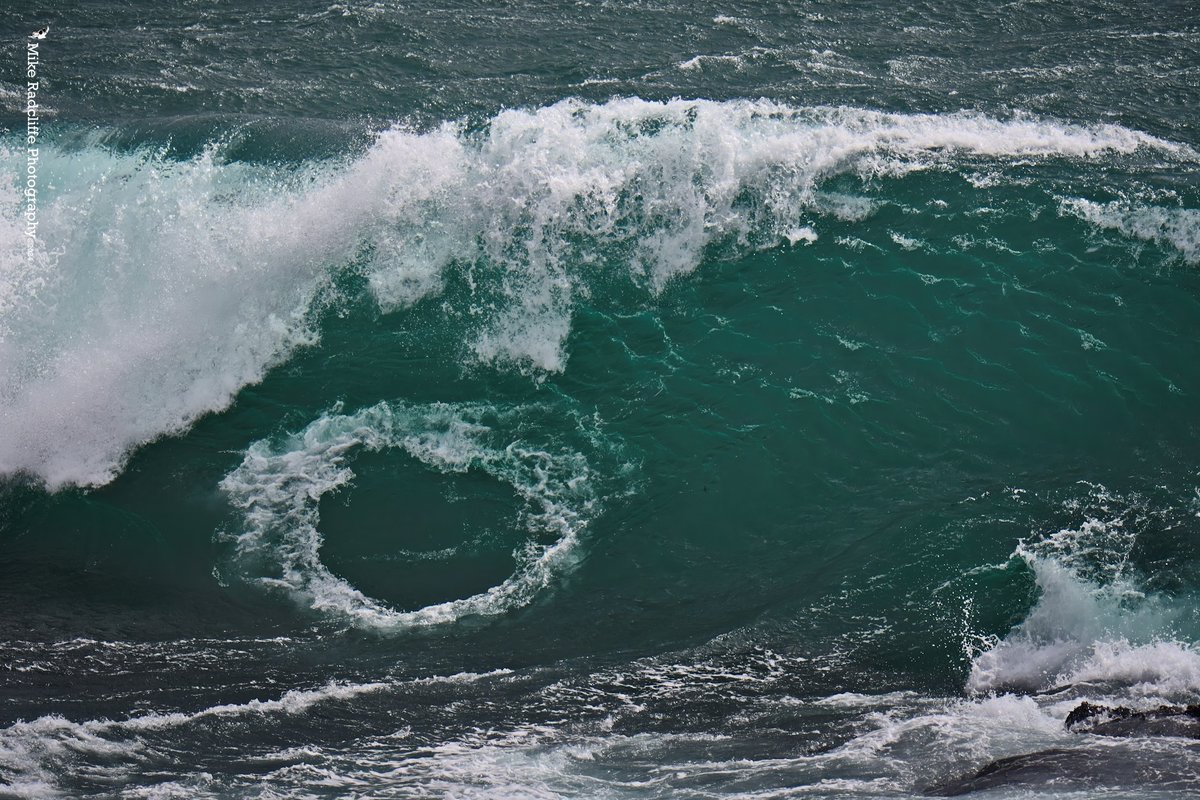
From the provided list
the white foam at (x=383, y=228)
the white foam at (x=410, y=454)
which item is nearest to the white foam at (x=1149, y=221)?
the white foam at (x=383, y=228)

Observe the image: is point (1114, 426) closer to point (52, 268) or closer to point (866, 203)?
point (866, 203)

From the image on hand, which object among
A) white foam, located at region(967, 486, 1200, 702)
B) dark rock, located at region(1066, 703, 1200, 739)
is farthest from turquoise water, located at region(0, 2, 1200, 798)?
dark rock, located at region(1066, 703, 1200, 739)

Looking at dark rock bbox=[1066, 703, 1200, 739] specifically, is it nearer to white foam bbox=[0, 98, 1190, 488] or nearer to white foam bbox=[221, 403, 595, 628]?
white foam bbox=[221, 403, 595, 628]

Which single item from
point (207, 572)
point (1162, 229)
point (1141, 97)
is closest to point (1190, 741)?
point (1162, 229)

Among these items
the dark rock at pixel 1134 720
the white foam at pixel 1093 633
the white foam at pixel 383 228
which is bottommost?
the dark rock at pixel 1134 720

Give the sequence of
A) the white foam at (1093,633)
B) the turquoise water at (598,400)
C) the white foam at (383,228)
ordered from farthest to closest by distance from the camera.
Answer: the white foam at (383,228), the white foam at (1093,633), the turquoise water at (598,400)

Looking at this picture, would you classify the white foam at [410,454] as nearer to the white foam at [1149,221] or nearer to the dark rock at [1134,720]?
the dark rock at [1134,720]
